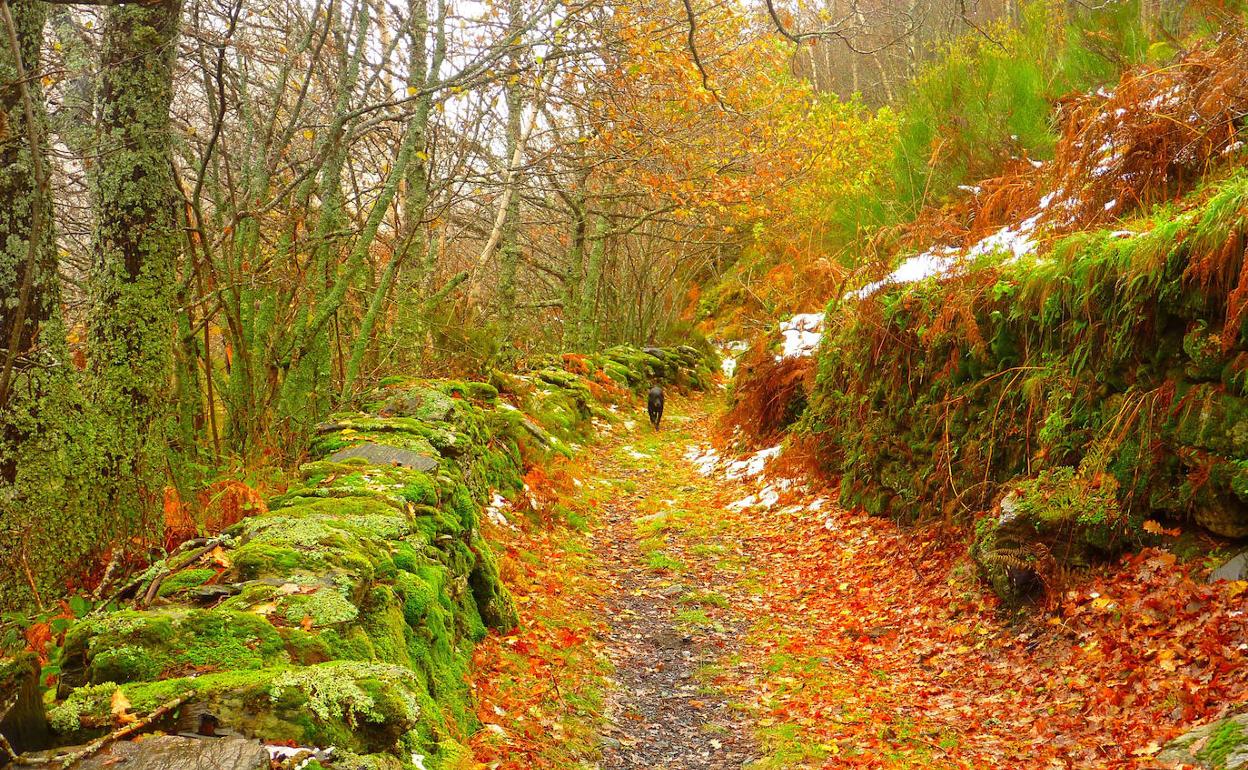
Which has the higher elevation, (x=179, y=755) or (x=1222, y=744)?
(x=179, y=755)

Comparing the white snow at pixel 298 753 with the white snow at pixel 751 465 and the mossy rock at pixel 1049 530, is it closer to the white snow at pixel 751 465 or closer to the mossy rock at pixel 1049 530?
the mossy rock at pixel 1049 530

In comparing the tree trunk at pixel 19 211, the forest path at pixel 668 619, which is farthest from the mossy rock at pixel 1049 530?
the tree trunk at pixel 19 211

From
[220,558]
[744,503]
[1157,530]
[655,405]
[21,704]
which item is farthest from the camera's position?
[655,405]

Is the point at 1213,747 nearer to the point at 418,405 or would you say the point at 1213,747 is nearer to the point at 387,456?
the point at 387,456

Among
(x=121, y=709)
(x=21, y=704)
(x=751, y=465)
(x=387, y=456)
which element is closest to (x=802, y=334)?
(x=751, y=465)

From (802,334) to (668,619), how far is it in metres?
5.73

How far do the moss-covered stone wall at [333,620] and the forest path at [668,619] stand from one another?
94cm

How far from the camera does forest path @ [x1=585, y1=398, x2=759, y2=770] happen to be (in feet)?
14.3

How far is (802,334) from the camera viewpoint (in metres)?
10.9

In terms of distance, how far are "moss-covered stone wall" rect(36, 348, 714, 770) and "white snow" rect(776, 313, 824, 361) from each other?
18.2ft

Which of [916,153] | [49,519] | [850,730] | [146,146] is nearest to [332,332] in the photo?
[146,146]

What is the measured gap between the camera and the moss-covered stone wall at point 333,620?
2295 millimetres

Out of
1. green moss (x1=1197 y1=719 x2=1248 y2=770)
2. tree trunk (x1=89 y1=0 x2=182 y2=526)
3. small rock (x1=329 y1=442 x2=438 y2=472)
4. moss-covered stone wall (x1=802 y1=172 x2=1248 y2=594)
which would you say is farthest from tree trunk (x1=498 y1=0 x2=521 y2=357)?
green moss (x1=1197 y1=719 x2=1248 y2=770)

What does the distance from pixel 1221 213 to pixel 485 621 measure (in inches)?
197
